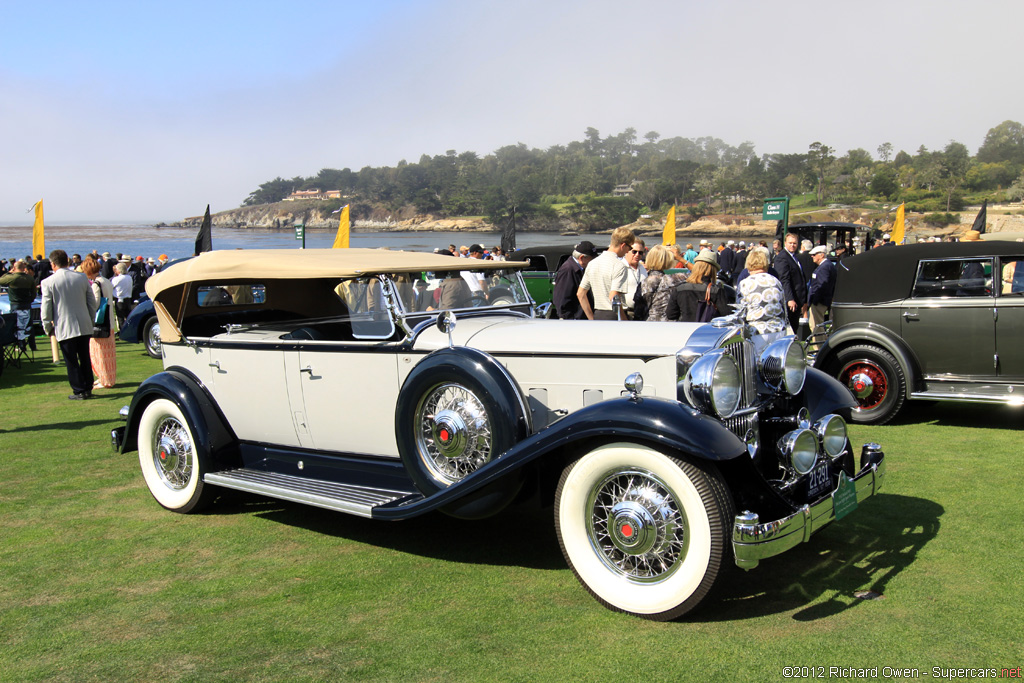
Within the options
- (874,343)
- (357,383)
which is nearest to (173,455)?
(357,383)

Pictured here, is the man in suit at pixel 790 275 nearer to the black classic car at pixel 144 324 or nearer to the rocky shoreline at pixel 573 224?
the black classic car at pixel 144 324

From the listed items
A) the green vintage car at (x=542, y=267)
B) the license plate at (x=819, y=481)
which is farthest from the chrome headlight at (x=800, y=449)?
the green vintage car at (x=542, y=267)

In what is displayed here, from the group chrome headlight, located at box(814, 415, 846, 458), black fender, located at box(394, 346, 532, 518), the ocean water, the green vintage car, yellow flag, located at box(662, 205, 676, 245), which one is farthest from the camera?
the ocean water

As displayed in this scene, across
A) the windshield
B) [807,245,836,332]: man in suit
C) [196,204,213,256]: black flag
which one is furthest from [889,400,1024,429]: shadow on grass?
[196,204,213,256]: black flag

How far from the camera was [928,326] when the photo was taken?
6.72 meters

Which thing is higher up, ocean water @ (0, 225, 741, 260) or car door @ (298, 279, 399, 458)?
ocean water @ (0, 225, 741, 260)

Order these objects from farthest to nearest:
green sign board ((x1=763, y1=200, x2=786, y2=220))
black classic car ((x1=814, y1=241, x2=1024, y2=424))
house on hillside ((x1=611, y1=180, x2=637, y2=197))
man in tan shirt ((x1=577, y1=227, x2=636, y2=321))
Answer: house on hillside ((x1=611, y1=180, x2=637, y2=197)), green sign board ((x1=763, y1=200, x2=786, y2=220)), man in tan shirt ((x1=577, y1=227, x2=636, y2=321)), black classic car ((x1=814, y1=241, x2=1024, y2=424))

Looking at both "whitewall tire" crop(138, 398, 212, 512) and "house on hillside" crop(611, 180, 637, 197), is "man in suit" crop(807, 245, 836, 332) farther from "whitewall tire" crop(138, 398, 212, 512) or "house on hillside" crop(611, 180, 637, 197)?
"house on hillside" crop(611, 180, 637, 197)

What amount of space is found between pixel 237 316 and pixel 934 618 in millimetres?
4762

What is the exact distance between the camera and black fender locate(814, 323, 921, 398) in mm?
6684

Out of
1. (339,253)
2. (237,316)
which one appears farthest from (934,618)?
(237,316)

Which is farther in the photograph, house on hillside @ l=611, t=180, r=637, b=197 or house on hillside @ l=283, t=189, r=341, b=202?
house on hillside @ l=283, t=189, r=341, b=202

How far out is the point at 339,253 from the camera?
4.86 meters

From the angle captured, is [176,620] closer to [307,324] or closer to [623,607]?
[623,607]
